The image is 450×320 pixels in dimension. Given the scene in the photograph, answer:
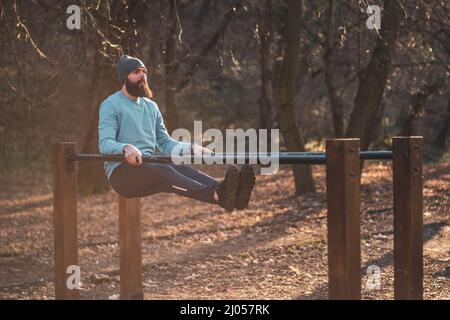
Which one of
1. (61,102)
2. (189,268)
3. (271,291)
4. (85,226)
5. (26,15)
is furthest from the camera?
(61,102)

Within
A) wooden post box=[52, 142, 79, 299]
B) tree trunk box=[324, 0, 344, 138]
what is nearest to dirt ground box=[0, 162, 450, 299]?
wooden post box=[52, 142, 79, 299]

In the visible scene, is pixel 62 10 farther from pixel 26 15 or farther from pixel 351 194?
pixel 351 194

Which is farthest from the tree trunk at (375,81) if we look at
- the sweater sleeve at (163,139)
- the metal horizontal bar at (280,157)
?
the metal horizontal bar at (280,157)

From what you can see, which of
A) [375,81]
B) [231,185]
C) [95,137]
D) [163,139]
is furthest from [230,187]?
[95,137]

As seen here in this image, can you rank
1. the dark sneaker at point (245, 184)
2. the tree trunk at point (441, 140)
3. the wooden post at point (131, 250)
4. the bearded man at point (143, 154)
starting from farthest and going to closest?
the tree trunk at point (441, 140) < the wooden post at point (131, 250) < the bearded man at point (143, 154) < the dark sneaker at point (245, 184)

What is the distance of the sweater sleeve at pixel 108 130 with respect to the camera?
5.58 meters

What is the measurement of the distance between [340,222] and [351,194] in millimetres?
164

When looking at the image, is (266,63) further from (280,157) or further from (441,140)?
(280,157)

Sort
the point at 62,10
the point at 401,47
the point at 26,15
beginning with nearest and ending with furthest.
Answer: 1. the point at 62,10
2. the point at 26,15
3. the point at 401,47

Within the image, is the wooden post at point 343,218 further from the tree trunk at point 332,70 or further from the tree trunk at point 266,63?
the tree trunk at point 332,70

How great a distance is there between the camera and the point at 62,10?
395 inches

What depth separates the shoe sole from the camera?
499 centimetres

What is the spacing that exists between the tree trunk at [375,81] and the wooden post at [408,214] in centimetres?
800
